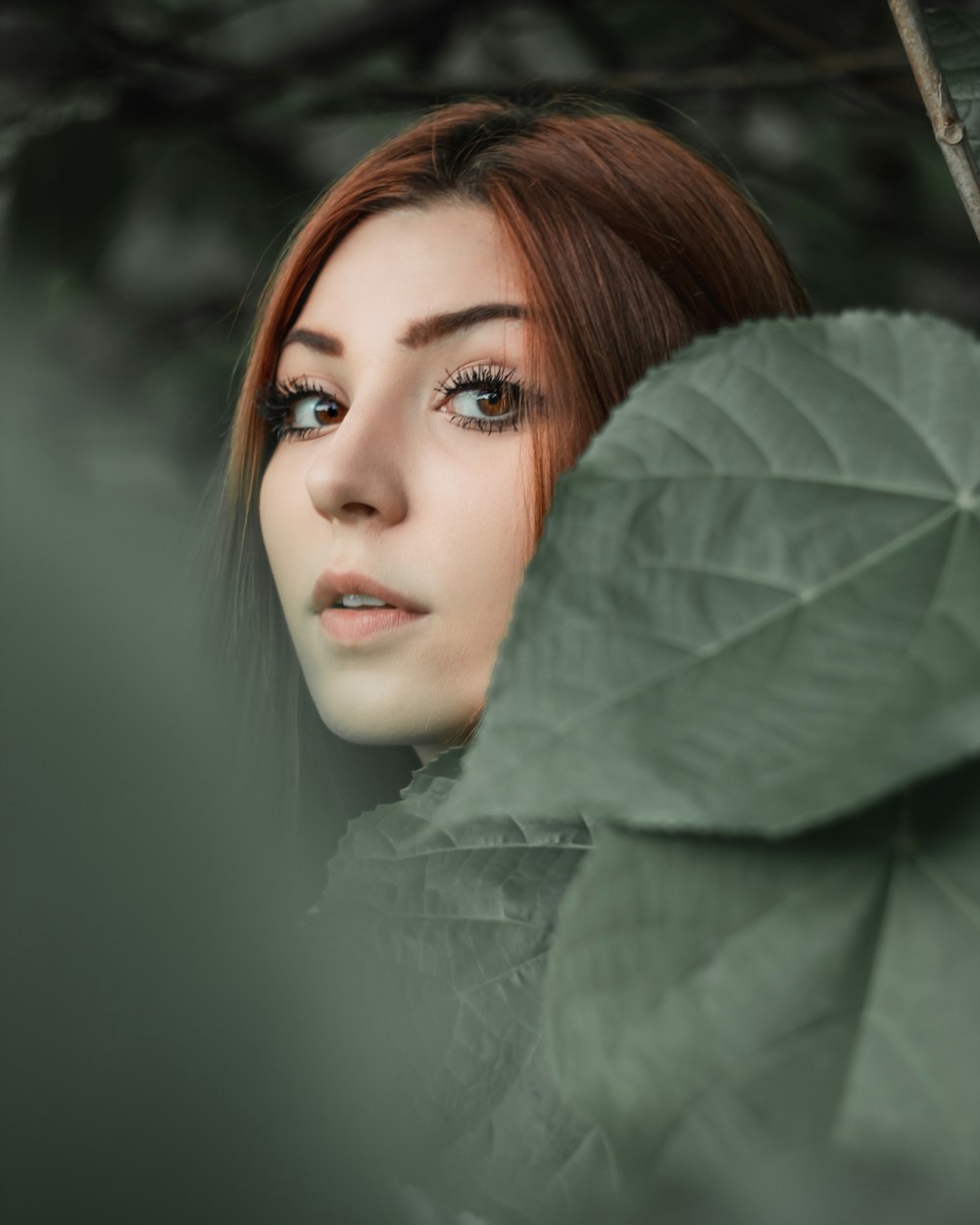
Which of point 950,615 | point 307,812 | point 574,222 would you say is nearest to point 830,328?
→ point 950,615

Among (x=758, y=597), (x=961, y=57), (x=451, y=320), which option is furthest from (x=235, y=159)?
(x=758, y=597)

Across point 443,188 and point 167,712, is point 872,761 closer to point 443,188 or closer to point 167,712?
point 167,712

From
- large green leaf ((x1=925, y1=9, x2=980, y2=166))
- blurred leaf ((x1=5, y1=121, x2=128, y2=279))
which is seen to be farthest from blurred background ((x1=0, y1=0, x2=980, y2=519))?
large green leaf ((x1=925, y1=9, x2=980, y2=166))

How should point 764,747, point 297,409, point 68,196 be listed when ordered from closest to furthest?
point 764,747 → point 297,409 → point 68,196

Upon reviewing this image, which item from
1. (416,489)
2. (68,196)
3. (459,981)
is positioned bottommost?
(459,981)

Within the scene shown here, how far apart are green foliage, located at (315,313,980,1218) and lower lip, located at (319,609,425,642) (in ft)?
0.82

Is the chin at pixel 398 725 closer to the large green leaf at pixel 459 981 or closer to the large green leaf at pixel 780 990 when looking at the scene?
the large green leaf at pixel 459 981

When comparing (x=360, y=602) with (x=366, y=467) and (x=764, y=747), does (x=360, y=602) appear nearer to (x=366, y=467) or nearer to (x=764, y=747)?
(x=366, y=467)

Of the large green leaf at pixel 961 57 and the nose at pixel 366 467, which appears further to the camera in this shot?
the nose at pixel 366 467

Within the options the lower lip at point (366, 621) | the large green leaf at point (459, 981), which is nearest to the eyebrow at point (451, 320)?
the lower lip at point (366, 621)

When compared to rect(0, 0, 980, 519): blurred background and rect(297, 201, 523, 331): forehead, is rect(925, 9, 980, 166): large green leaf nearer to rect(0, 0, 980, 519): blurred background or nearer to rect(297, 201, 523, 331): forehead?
rect(297, 201, 523, 331): forehead

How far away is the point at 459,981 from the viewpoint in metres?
0.27

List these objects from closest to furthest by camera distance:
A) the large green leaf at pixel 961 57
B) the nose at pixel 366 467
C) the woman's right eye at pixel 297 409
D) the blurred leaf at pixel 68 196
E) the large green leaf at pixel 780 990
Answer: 1. the large green leaf at pixel 780 990
2. the large green leaf at pixel 961 57
3. the nose at pixel 366 467
4. the woman's right eye at pixel 297 409
5. the blurred leaf at pixel 68 196

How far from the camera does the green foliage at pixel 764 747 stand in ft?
0.52
